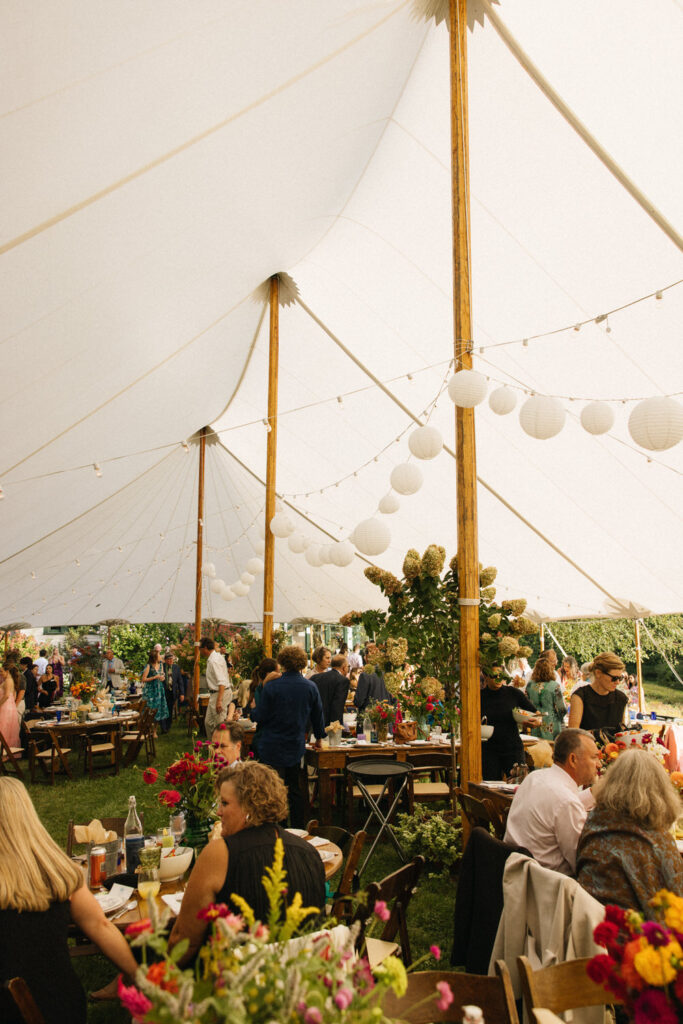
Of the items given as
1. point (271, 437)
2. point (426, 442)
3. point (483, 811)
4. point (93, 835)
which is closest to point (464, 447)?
point (426, 442)

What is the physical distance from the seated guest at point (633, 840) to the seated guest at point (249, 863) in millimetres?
979

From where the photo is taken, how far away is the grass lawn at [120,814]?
3.44m

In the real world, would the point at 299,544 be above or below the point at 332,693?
above

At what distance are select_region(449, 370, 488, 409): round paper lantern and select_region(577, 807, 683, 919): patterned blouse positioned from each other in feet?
7.08

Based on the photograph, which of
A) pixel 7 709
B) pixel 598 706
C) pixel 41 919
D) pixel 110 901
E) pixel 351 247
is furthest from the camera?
pixel 7 709

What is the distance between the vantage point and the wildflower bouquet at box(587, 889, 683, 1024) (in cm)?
123

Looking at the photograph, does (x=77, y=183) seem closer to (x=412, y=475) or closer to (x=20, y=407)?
(x=20, y=407)

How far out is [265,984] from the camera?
108 cm

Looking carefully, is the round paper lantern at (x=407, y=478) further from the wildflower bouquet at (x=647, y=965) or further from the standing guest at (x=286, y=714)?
the wildflower bouquet at (x=647, y=965)

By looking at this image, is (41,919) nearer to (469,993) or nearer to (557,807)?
(469,993)

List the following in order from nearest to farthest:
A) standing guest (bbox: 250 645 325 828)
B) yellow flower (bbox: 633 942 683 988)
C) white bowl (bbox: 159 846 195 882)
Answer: yellow flower (bbox: 633 942 683 988), white bowl (bbox: 159 846 195 882), standing guest (bbox: 250 645 325 828)

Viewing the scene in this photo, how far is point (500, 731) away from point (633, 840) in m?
2.75

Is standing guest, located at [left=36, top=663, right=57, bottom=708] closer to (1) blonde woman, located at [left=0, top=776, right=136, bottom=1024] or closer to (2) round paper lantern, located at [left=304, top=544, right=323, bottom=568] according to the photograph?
(2) round paper lantern, located at [left=304, top=544, right=323, bottom=568]

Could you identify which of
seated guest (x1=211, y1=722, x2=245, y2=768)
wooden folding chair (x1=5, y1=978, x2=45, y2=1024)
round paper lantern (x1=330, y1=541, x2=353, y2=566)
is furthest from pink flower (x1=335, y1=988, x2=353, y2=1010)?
round paper lantern (x1=330, y1=541, x2=353, y2=566)
